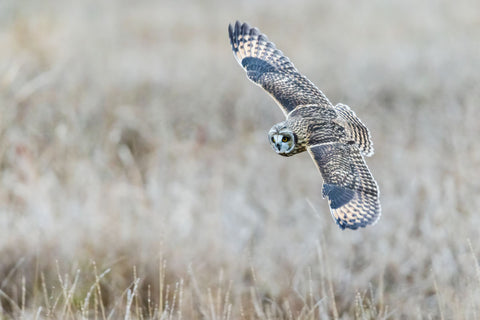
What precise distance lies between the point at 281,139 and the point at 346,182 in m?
0.13

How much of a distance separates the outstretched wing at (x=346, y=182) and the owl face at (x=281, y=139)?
39 millimetres

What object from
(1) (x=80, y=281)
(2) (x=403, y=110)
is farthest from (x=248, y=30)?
(2) (x=403, y=110)

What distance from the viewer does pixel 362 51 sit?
1059 centimetres

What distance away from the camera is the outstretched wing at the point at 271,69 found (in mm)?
1153

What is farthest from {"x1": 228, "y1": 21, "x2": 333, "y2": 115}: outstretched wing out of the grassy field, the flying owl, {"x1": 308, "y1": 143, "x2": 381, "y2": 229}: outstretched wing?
the grassy field

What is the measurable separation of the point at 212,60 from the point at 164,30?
9.06 feet

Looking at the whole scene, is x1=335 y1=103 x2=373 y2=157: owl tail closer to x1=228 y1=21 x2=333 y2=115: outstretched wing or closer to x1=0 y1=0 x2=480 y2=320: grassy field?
x1=228 y1=21 x2=333 y2=115: outstretched wing

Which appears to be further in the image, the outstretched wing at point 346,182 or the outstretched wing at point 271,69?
the outstretched wing at point 271,69

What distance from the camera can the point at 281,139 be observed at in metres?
1.00

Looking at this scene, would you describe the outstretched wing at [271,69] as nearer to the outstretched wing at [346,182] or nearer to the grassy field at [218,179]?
the outstretched wing at [346,182]

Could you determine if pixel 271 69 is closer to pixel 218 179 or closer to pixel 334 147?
pixel 334 147

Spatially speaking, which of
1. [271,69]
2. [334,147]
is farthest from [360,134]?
[271,69]

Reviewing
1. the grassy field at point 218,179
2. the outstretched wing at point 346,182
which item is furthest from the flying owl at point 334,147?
the grassy field at point 218,179

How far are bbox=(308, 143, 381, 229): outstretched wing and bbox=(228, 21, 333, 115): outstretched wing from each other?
11 cm
